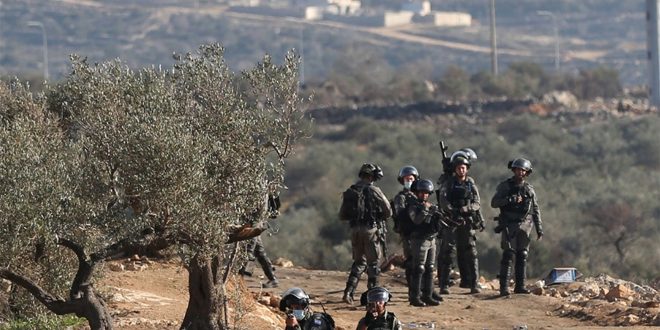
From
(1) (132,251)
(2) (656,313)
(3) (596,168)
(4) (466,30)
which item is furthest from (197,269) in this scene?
(4) (466,30)

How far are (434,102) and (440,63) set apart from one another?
2455 inches

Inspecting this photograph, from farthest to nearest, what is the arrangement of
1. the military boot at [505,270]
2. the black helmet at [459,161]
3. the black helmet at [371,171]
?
the military boot at [505,270]
the black helmet at [459,161]
the black helmet at [371,171]

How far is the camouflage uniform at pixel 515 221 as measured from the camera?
19.5 meters

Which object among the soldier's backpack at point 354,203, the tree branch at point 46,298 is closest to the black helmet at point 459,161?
the soldier's backpack at point 354,203

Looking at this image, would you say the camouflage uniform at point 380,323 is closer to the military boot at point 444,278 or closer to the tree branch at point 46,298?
the tree branch at point 46,298

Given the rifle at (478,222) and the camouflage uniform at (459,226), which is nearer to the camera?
the camouflage uniform at (459,226)

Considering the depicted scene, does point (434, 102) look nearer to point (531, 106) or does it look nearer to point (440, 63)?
point (531, 106)

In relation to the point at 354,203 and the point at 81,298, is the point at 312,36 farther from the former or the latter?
the point at 81,298

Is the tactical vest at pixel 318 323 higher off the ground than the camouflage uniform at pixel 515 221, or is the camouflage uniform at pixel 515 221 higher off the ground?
the tactical vest at pixel 318 323

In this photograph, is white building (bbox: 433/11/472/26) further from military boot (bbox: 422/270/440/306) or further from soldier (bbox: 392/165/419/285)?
military boot (bbox: 422/270/440/306)

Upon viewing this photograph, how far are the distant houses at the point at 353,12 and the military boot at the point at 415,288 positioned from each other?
141 m

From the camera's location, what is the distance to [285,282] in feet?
71.2

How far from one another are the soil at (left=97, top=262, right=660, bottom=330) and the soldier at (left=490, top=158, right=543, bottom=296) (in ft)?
1.18

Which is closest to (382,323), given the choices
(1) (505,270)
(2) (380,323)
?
(2) (380,323)
